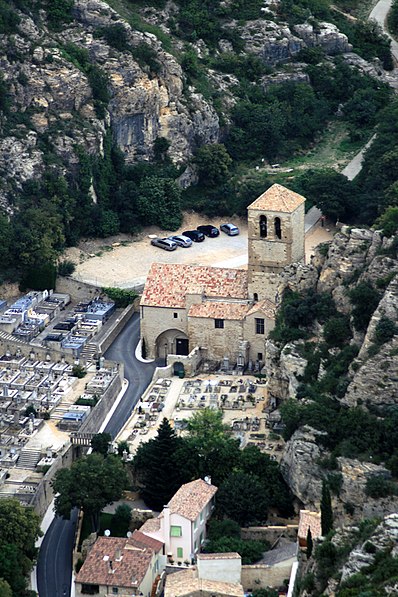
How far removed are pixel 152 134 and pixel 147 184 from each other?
5.93 metres

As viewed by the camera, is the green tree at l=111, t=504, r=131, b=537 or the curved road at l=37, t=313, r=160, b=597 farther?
the green tree at l=111, t=504, r=131, b=537

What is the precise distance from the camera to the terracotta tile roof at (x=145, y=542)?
9444 centimetres

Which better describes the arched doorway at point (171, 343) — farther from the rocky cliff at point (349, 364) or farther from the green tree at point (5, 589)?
the green tree at point (5, 589)

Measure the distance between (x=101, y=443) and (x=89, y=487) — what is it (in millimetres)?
6751

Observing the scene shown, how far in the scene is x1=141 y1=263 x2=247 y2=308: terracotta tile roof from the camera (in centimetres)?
11906

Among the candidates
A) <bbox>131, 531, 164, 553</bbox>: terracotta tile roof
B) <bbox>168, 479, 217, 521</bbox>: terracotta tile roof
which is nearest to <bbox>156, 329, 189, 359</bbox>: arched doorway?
<bbox>168, 479, 217, 521</bbox>: terracotta tile roof

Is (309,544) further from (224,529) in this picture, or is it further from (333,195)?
(333,195)

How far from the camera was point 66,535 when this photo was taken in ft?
330

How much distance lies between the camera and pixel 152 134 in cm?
14600

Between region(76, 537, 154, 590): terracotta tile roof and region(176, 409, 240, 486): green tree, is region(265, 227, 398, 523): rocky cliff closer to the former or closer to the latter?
region(176, 409, 240, 486): green tree

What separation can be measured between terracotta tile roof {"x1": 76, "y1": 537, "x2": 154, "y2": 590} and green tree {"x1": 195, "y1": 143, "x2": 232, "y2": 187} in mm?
Result: 54886

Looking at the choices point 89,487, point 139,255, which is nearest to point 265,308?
point 139,255

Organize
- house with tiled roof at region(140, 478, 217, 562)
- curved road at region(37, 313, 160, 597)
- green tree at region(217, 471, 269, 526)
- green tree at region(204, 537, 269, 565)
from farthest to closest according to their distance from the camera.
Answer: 1. green tree at region(217, 471, 269, 526)
2. curved road at region(37, 313, 160, 597)
3. house with tiled roof at region(140, 478, 217, 562)
4. green tree at region(204, 537, 269, 565)

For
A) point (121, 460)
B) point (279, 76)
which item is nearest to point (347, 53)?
point (279, 76)
